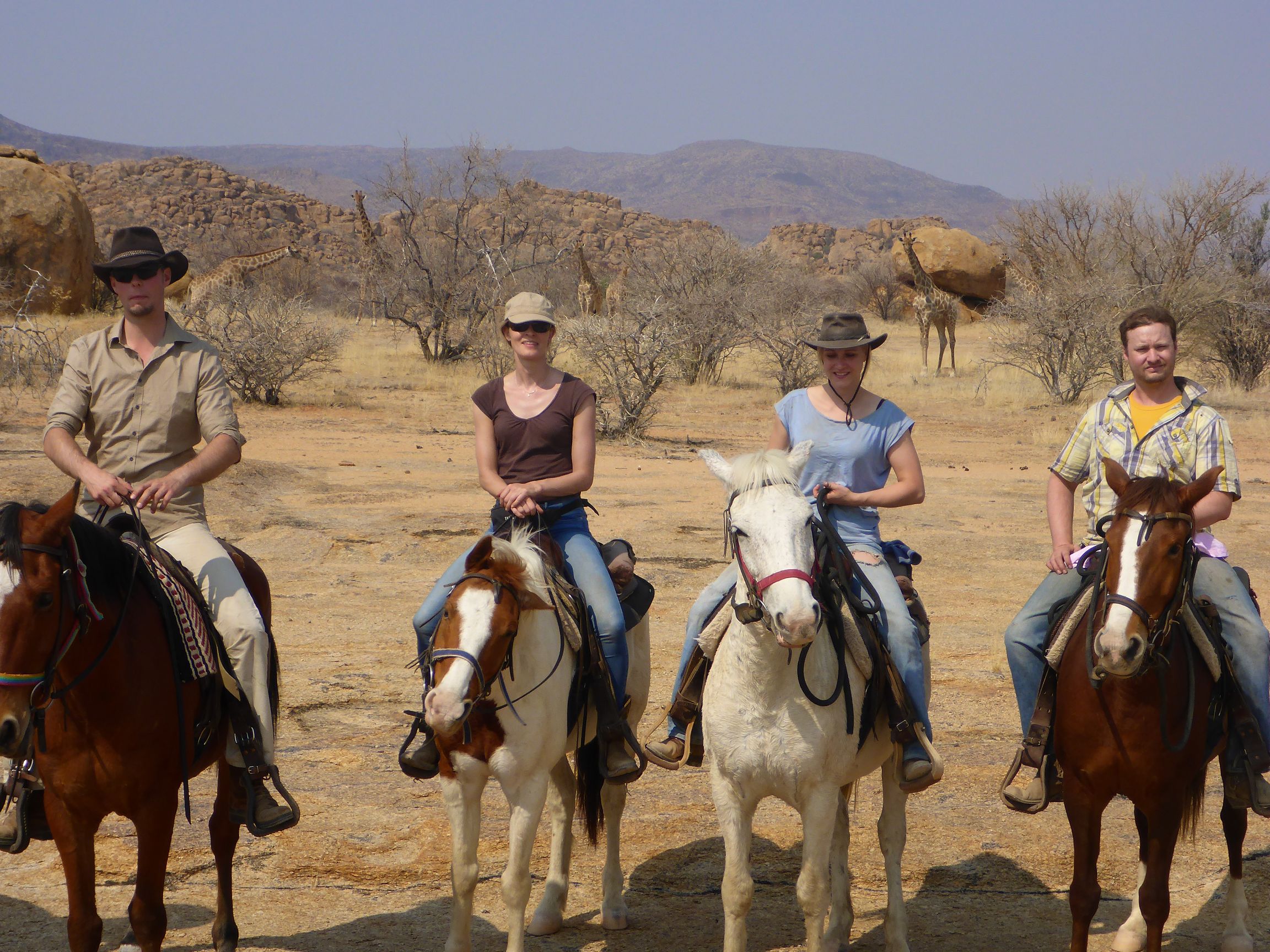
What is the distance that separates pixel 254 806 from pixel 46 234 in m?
25.2

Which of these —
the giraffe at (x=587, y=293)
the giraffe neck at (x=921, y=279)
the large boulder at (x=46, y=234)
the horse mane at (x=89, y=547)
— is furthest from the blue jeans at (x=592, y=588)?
the giraffe at (x=587, y=293)

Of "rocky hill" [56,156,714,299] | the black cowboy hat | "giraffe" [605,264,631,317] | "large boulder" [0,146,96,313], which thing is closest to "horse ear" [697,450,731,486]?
the black cowboy hat

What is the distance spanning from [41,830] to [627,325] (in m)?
16.0

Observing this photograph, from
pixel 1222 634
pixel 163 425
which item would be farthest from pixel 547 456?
pixel 1222 634

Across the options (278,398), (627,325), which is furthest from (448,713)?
(278,398)

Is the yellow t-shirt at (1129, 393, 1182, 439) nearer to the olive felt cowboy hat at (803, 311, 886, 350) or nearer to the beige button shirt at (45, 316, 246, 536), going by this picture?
the olive felt cowboy hat at (803, 311, 886, 350)

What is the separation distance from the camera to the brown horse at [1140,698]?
3.68 m

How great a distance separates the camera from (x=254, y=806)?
167 inches

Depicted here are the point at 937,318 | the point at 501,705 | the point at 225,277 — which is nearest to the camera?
the point at 501,705

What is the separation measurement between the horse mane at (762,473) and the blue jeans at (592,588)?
3.59ft

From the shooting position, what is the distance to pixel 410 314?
27500mm

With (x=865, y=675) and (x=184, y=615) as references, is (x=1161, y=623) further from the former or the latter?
(x=184, y=615)

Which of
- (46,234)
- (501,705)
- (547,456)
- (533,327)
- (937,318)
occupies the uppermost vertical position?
(46,234)

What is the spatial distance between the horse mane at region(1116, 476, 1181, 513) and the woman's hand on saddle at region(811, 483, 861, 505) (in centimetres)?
93
